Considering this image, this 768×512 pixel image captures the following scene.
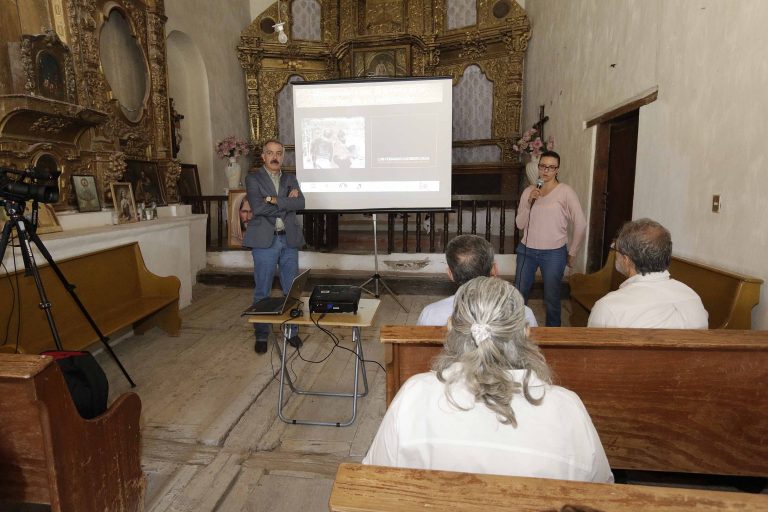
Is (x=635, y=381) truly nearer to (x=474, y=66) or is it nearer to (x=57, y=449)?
(x=57, y=449)

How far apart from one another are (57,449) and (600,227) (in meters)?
4.29

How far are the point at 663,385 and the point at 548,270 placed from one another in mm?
1663

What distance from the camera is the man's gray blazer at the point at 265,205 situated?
3.18 metres

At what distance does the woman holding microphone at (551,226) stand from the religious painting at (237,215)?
3.31 metres

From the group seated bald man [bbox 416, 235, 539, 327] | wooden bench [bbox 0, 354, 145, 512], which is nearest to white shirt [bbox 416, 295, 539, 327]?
seated bald man [bbox 416, 235, 539, 327]

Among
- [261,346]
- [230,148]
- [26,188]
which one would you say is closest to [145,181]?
[230,148]

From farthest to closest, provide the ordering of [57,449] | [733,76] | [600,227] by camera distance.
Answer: [600,227] → [733,76] → [57,449]

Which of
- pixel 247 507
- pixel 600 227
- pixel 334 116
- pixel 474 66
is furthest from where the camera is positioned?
pixel 474 66

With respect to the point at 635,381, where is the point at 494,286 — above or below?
above

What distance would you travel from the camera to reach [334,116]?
3982 millimetres

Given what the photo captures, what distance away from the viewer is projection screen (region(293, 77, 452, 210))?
3.95 m

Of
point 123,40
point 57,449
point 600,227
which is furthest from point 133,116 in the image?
point 600,227

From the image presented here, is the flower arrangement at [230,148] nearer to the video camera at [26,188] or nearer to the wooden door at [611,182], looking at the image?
the video camera at [26,188]

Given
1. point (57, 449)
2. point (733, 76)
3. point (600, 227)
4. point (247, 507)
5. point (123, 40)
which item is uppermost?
point (123, 40)
